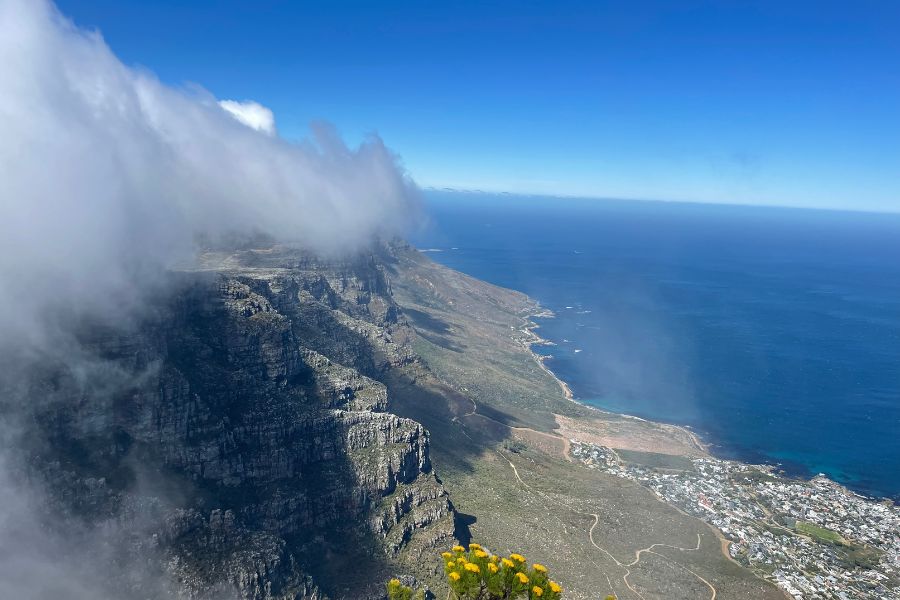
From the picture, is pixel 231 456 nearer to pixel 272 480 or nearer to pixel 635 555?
pixel 272 480

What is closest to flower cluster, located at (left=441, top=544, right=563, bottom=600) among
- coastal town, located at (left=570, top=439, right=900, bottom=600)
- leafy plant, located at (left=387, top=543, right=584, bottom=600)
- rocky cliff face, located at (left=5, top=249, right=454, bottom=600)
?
leafy plant, located at (left=387, top=543, right=584, bottom=600)

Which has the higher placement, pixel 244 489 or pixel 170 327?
pixel 170 327

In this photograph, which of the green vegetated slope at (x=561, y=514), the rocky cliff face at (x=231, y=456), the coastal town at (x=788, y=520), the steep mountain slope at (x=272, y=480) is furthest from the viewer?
the coastal town at (x=788, y=520)

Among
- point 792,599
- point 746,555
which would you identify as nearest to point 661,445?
point 746,555

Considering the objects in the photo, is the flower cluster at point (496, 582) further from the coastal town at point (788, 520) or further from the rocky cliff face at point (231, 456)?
the coastal town at point (788, 520)

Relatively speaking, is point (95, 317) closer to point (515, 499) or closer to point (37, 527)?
point (37, 527)

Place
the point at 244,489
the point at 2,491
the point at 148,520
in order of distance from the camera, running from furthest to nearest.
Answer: the point at 244,489, the point at 148,520, the point at 2,491

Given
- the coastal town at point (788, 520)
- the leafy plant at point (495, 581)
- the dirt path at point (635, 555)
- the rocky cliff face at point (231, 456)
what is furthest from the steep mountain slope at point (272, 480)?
the leafy plant at point (495, 581)
